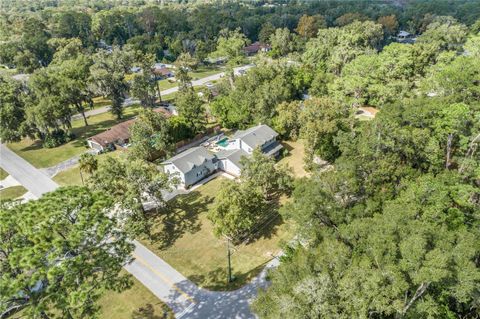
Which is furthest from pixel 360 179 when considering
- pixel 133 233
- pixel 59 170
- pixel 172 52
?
pixel 172 52

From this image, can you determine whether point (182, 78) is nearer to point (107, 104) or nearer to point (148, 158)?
point (107, 104)

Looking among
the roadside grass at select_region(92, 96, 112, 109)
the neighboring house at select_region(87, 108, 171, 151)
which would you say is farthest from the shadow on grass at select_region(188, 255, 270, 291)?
the roadside grass at select_region(92, 96, 112, 109)

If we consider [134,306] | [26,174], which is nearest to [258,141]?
[134,306]

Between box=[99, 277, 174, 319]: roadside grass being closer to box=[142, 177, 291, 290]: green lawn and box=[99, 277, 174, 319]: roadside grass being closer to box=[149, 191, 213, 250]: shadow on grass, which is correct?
box=[142, 177, 291, 290]: green lawn

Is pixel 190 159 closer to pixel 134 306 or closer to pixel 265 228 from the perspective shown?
pixel 265 228

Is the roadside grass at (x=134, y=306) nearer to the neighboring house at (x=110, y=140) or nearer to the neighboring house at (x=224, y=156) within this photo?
the neighboring house at (x=224, y=156)

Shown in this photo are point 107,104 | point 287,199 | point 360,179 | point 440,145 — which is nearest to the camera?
point 360,179

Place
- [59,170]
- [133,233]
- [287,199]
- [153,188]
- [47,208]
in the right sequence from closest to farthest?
[47,208]
[133,233]
[153,188]
[287,199]
[59,170]
